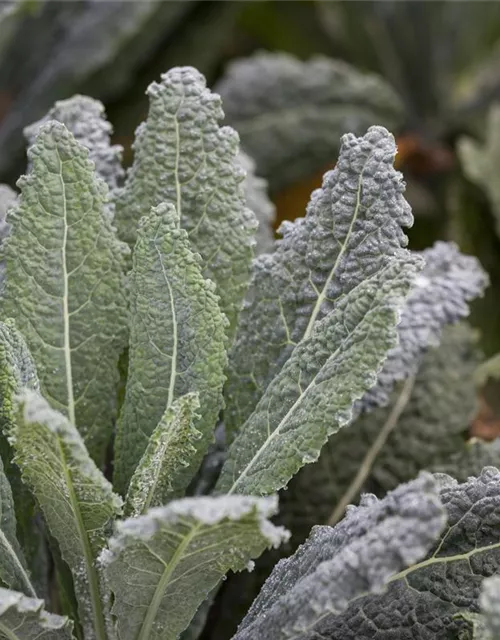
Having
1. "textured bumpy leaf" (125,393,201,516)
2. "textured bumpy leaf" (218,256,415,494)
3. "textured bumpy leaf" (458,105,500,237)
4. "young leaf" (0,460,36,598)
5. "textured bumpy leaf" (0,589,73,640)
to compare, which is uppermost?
"textured bumpy leaf" (458,105,500,237)

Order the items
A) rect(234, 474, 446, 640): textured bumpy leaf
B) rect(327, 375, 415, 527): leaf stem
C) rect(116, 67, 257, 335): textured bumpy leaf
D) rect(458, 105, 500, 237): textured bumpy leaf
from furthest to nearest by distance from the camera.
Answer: rect(458, 105, 500, 237): textured bumpy leaf
rect(327, 375, 415, 527): leaf stem
rect(116, 67, 257, 335): textured bumpy leaf
rect(234, 474, 446, 640): textured bumpy leaf

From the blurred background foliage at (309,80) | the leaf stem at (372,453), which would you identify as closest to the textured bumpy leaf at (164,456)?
the leaf stem at (372,453)

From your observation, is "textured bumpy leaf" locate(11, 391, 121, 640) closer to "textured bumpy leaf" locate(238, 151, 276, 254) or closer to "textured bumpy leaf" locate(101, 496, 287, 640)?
"textured bumpy leaf" locate(101, 496, 287, 640)

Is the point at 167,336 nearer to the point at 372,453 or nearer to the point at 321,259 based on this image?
the point at 321,259

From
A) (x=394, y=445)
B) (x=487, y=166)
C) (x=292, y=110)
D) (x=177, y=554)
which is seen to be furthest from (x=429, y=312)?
(x=292, y=110)

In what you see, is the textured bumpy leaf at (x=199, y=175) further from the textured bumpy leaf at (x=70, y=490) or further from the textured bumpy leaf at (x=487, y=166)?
the textured bumpy leaf at (x=487, y=166)

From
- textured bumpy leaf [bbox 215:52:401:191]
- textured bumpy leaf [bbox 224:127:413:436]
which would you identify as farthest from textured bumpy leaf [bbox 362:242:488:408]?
textured bumpy leaf [bbox 215:52:401:191]
